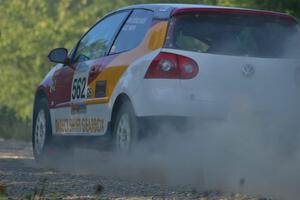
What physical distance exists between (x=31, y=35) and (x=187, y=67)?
28.6 m

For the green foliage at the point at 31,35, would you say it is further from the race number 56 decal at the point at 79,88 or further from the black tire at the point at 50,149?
Answer: the race number 56 decal at the point at 79,88

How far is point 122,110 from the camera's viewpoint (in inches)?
406

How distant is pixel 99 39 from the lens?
38.2ft

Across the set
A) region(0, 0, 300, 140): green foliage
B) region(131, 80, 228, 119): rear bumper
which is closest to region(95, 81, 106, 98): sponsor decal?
region(131, 80, 228, 119): rear bumper

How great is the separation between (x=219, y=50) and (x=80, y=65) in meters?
2.38

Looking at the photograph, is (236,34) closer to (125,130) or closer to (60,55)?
(125,130)

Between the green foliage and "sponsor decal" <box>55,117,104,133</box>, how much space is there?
22.5m

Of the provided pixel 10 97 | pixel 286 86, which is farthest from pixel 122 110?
pixel 10 97

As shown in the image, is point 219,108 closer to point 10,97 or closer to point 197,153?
point 197,153

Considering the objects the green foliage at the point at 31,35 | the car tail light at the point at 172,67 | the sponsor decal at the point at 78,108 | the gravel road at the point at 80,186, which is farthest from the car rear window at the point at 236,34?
the green foliage at the point at 31,35

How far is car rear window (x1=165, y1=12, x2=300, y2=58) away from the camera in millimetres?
9945

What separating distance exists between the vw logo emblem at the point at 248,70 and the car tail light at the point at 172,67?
458 millimetres

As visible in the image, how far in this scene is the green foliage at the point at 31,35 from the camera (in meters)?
36.4

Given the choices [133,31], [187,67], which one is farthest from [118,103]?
[187,67]
